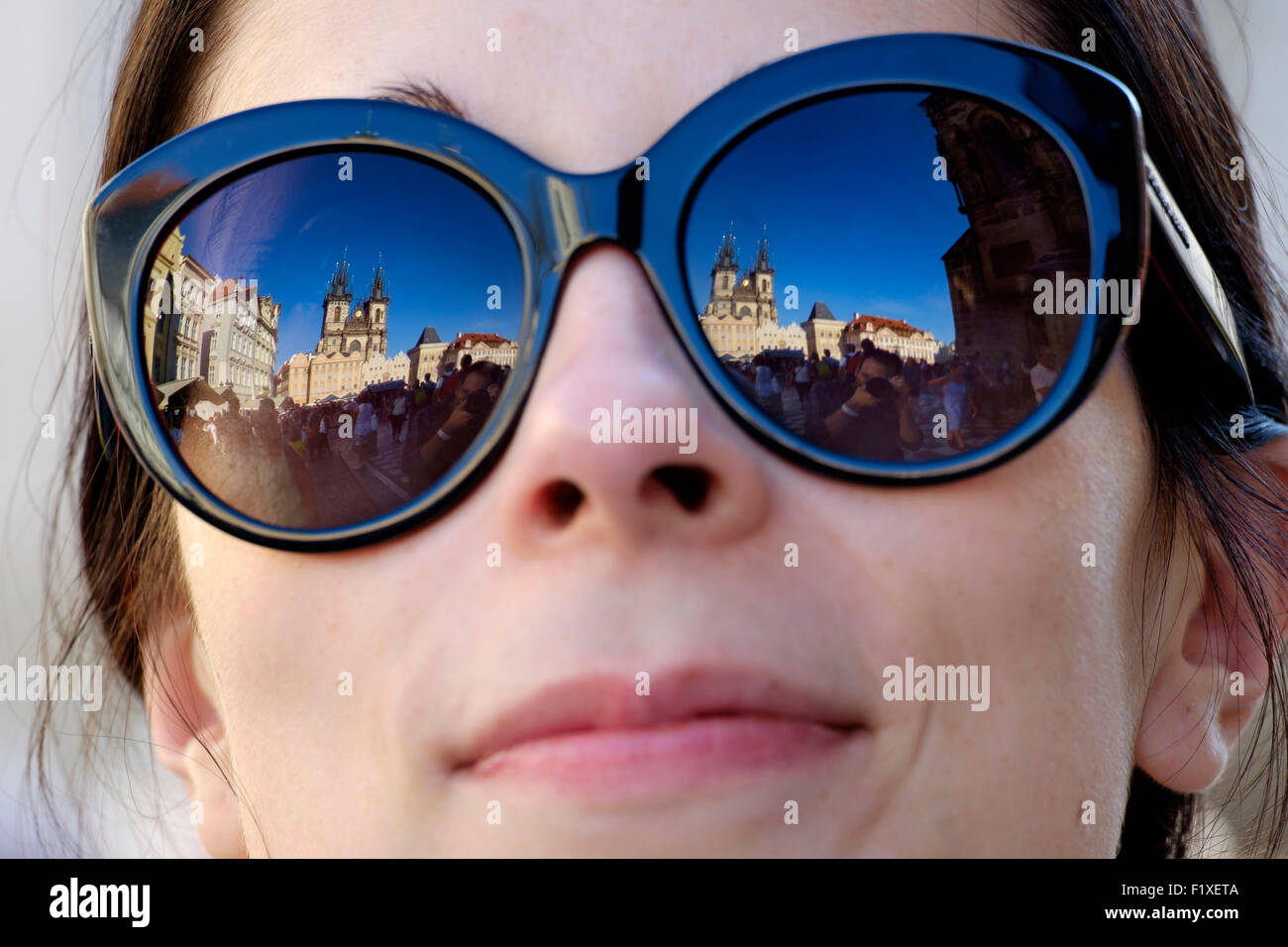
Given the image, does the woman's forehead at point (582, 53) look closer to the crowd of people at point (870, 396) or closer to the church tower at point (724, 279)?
the church tower at point (724, 279)

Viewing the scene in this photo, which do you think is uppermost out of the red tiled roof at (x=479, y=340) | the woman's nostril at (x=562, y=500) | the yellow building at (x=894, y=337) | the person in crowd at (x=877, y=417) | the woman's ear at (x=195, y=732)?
the red tiled roof at (x=479, y=340)

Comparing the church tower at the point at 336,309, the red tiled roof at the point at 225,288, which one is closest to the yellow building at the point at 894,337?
the church tower at the point at 336,309

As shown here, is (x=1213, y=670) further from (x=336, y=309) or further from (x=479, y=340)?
(x=336, y=309)

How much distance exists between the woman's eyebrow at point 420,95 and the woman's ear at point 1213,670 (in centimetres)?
103

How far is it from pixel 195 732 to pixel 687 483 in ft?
3.06

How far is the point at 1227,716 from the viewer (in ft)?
4.32

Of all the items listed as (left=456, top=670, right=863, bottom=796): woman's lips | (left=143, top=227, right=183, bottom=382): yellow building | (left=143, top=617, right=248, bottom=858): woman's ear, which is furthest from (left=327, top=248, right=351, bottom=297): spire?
(left=143, top=617, right=248, bottom=858): woman's ear

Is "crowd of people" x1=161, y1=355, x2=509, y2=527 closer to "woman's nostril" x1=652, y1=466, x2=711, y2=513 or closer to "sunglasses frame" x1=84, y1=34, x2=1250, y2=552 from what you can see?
"sunglasses frame" x1=84, y1=34, x2=1250, y2=552

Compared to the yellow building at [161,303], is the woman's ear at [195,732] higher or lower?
lower

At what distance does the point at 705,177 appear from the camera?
102 centimetres

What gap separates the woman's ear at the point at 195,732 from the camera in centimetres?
144

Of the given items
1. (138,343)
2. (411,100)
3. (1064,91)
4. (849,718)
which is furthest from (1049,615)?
(138,343)

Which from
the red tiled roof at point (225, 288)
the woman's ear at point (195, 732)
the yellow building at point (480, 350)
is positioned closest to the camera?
the yellow building at point (480, 350)

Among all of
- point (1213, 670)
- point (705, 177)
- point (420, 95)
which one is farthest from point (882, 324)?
point (1213, 670)
